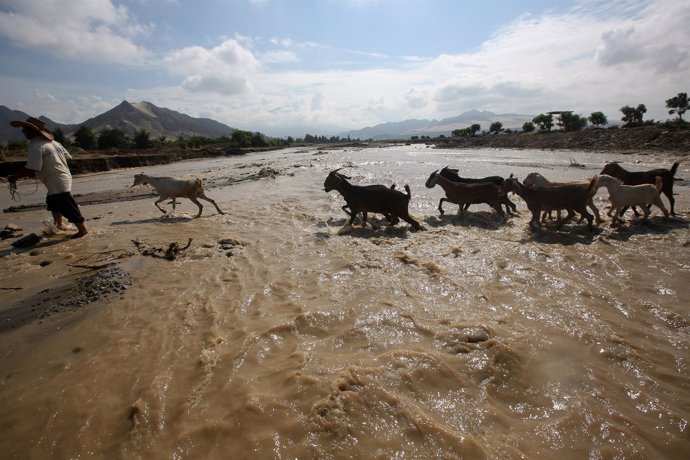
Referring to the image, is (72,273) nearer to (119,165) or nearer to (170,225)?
(170,225)

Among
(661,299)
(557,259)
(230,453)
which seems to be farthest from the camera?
(557,259)

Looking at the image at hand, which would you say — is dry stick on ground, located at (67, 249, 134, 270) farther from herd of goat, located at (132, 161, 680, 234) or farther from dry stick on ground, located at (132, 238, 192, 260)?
herd of goat, located at (132, 161, 680, 234)

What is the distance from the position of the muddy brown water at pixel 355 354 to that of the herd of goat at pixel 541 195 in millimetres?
1779

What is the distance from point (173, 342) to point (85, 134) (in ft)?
194

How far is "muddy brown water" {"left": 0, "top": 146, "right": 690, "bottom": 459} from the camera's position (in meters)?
A: 3.14

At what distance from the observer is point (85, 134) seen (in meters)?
49.2

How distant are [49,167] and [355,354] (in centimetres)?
963

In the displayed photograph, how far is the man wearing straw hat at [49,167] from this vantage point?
28.3 feet

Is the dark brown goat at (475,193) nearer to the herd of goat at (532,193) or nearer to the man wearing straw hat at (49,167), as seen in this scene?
the herd of goat at (532,193)

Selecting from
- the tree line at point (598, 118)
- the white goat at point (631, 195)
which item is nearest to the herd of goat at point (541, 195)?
the white goat at point (631, 195)

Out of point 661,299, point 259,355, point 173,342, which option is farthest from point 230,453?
point 661,299

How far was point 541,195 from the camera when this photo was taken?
9961mm

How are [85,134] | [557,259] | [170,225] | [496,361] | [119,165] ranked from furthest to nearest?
[85,134] → [119,165] → [170,225] → [557,259] → [496,361]

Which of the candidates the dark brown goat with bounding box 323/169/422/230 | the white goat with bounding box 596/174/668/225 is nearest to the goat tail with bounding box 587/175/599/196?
the white goat with bounding box 596/174/668/225
